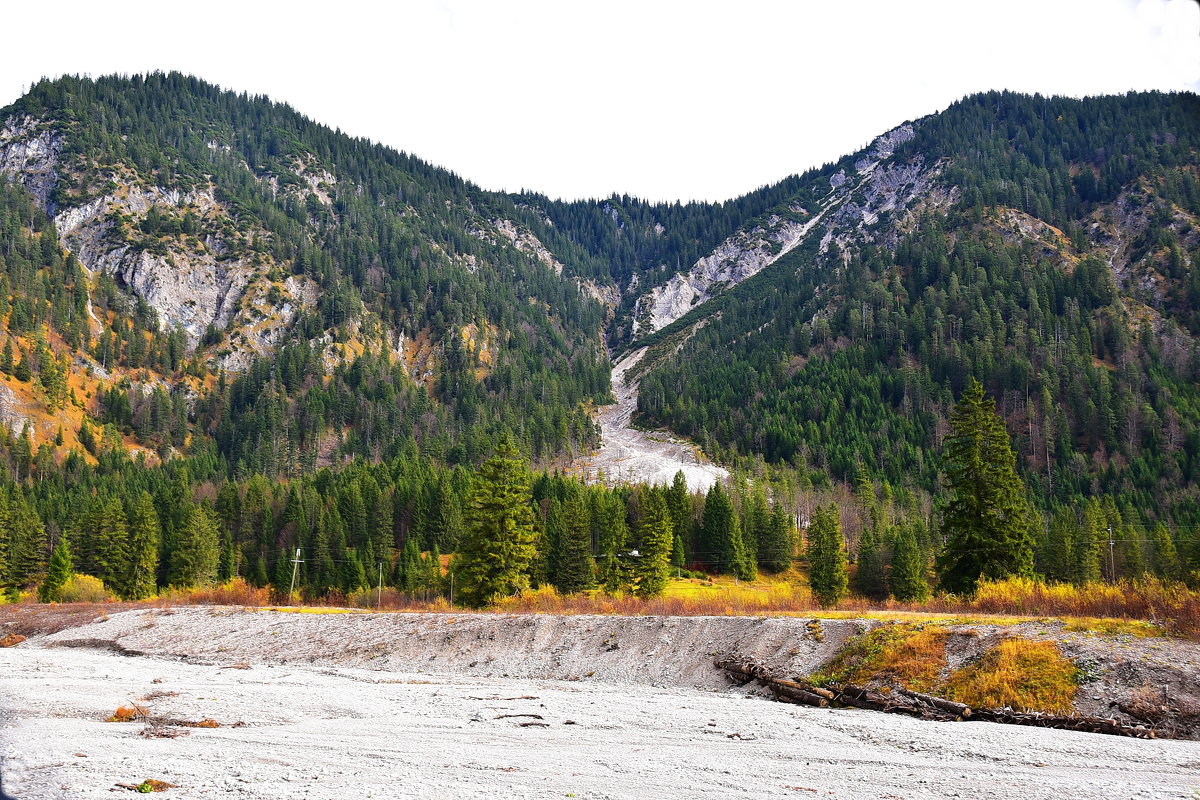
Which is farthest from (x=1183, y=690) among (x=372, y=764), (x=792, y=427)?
(x=792, y=427)

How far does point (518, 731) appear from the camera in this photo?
20188 mm

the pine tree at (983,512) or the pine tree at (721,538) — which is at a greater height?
the pine tree at (983,512)

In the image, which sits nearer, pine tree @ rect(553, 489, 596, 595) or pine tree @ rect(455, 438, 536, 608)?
pine tree @ rect(455, 438, 536, 608)

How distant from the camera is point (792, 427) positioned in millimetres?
194250

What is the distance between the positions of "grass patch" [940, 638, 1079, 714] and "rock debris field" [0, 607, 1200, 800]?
1555 mm

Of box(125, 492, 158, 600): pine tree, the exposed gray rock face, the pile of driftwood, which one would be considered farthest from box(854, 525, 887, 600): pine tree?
the exposed gray rock face

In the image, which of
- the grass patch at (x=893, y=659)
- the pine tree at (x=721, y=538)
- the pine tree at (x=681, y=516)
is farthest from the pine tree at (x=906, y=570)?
the grass patch at (x=893, y=659)

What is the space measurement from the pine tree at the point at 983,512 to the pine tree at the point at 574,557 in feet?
152

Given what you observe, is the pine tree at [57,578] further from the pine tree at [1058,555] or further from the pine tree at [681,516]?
the pine tree at [1058,555]

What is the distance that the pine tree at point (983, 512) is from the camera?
41.8m

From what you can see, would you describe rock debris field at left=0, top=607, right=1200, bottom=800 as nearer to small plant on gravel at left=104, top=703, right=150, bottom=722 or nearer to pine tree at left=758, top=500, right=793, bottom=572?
small plant on gravel at left=104, top=703, right=150, bottom=722

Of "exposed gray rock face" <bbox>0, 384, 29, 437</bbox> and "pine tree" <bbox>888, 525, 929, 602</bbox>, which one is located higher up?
"exposed gray rock face" <bbox>0, 384, 29, 437</bbox>

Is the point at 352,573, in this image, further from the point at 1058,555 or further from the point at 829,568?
the point at 1058,555

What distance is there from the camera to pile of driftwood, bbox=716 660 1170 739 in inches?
728
